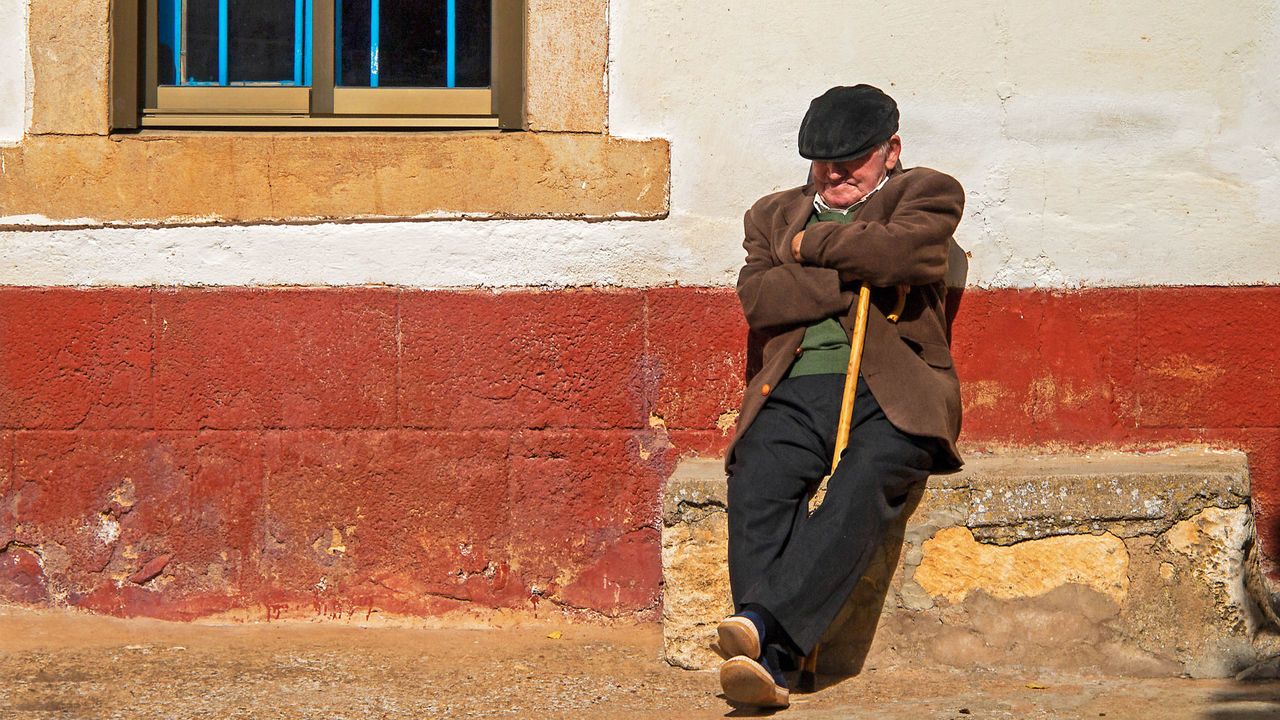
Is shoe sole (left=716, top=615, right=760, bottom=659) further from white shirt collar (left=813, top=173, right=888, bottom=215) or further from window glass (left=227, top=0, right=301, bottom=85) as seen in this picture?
window glass (left=227, top=0, right=301, bottom=85)

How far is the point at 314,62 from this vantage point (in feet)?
16.9

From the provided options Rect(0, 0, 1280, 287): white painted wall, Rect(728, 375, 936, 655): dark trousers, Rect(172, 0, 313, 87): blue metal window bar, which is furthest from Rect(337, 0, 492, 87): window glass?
Rect(728, 375, 936, 655): dark trousers

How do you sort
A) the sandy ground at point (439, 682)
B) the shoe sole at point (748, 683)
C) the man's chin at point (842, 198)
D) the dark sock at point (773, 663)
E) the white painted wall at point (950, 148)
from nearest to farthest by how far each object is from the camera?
1. the shoe sole at point (748, 683)
2. the dark sock at point (773, 663)
3. the sandy ground at point (439, 682)
4. the man's chin at point (842, 198)
5. the white painted wall at point (950, 148)

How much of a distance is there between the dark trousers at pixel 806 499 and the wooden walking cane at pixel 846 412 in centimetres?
3

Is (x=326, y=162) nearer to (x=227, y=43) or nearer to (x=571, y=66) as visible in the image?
(x=227, y=43)

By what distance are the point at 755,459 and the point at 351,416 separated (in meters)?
1.47

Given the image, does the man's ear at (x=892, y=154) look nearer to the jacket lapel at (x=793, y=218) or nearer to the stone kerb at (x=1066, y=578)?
the jacket lapel at (x=793, y=218)

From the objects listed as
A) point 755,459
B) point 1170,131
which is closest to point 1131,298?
point 1170,131

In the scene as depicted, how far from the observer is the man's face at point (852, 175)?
4449mm

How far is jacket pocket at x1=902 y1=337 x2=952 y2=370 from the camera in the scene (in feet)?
14.6

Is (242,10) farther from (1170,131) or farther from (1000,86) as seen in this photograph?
(1170,131)

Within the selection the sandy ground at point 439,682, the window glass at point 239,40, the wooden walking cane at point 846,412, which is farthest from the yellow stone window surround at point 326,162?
the sandy ground at point 439,682

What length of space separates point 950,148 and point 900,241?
0.75 metres

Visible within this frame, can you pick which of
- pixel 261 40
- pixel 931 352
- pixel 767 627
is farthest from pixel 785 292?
pixel 261 40
